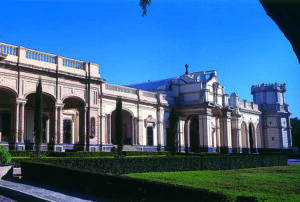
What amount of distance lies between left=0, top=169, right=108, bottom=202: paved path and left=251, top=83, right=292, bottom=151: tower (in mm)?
55095

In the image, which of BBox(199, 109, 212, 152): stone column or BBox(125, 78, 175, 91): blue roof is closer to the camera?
BBox(199, 109, 212, 152): stone column

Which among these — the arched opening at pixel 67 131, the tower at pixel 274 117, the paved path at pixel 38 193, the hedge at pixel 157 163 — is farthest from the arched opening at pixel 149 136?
the tower at pixel 274 117

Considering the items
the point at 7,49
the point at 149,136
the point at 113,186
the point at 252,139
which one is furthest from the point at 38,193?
the point at 252,139

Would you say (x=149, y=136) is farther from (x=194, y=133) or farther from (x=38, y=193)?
(x=38, y=193)

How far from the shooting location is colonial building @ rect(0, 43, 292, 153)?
2577 centimetres

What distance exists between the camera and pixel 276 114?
61.5 m

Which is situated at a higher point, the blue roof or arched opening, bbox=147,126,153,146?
the blue roof

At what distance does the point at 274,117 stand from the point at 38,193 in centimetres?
5767

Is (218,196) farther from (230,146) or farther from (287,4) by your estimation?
(230,146)

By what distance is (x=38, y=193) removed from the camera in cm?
1075

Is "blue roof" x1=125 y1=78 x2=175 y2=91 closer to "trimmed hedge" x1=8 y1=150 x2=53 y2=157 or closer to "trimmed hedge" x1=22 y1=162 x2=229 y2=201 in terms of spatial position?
"trimmed hedge" x1=8 y1=150 x2=53 y2=157

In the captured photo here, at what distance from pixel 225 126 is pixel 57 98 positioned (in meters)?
26.9

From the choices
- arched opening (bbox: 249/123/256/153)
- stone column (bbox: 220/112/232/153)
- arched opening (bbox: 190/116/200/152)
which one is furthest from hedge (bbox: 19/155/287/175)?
arched opening (bbox: 249/123/256/153)

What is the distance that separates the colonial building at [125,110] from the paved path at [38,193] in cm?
1284
